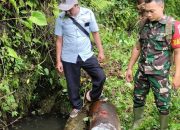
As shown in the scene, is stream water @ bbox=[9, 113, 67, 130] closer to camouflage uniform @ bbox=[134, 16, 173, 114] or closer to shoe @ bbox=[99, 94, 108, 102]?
shoe @ bbox=[99, 94, 108, 102]

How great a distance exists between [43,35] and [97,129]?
2.25 m

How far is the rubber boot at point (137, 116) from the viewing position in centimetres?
567

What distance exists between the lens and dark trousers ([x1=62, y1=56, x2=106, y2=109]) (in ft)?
19.2

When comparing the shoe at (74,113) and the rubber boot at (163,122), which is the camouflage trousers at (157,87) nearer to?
the rubber boot at (163,122)

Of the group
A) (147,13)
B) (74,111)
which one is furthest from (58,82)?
(147,13)

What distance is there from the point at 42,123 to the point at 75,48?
A: 1832mm

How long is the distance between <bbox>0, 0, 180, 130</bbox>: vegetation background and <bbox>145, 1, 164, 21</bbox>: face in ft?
6.08

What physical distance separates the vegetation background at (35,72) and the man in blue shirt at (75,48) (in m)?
0.49

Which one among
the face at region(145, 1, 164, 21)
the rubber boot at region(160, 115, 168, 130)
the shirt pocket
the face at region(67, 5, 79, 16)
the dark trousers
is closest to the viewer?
the face at region(145, 1, 164, 21)

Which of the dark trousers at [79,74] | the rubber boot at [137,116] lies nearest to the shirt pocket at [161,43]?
the rubber boot at [137,116]

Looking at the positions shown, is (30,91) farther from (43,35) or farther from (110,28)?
(110,28)

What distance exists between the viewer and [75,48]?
5.71 meters

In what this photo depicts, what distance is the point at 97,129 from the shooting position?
511cm

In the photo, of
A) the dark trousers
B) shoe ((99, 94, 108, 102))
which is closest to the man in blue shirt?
the dark trousers
